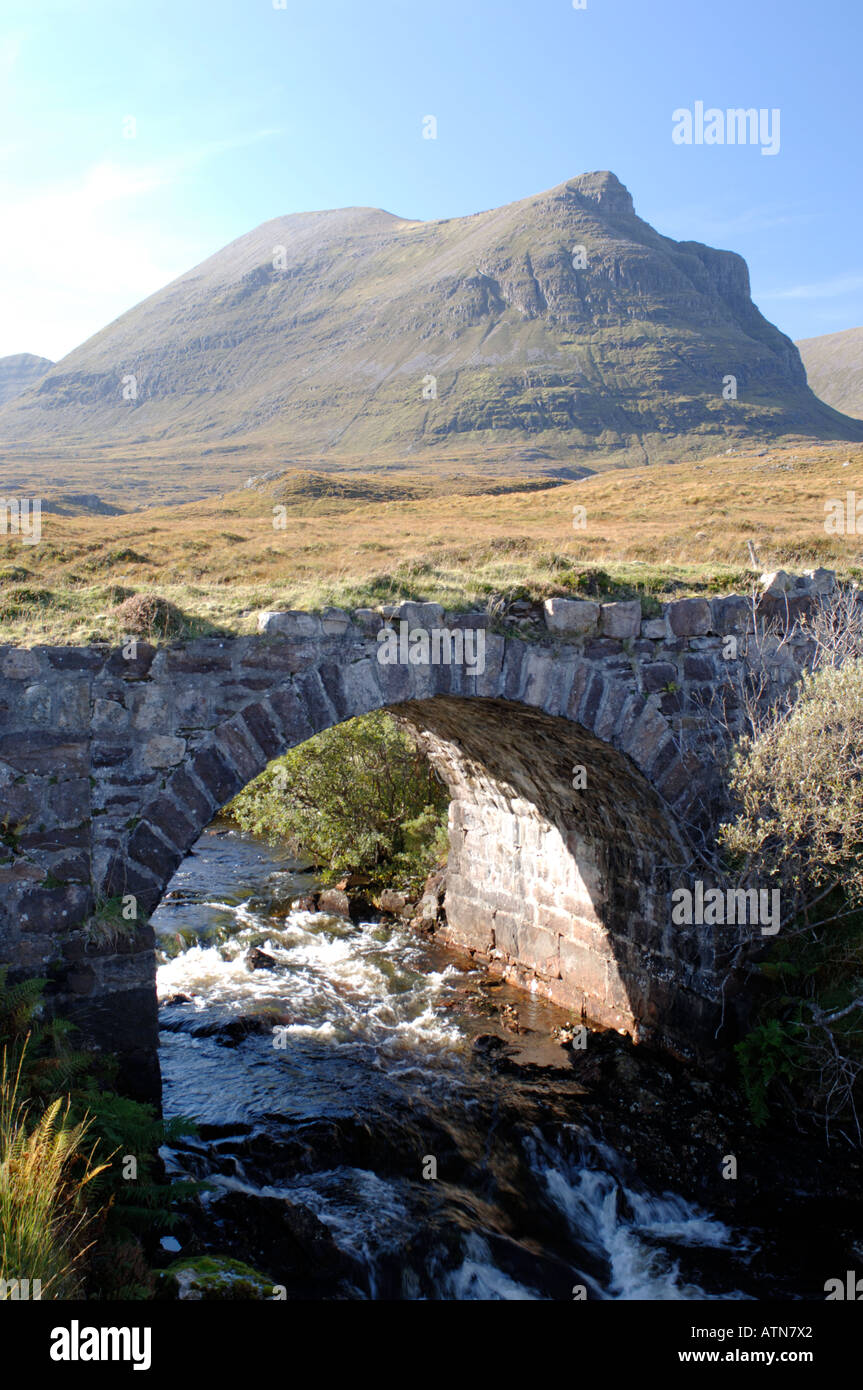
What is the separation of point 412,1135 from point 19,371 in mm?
193952

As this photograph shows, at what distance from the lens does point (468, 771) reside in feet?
43.0

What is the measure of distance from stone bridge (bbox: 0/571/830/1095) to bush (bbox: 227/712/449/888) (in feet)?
10.0

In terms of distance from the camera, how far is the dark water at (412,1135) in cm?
777

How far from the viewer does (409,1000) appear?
12.5 m

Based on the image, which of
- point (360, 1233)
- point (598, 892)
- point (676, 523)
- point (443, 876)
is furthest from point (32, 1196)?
point (676, 523)

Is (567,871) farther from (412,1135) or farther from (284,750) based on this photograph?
(284,750)

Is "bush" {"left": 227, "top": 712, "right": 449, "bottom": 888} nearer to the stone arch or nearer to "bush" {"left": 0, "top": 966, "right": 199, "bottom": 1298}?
the stone arch

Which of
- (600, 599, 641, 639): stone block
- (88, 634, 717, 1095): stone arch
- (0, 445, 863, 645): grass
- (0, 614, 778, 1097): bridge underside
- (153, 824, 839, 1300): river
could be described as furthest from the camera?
(600, 599, 641, 639): stone block

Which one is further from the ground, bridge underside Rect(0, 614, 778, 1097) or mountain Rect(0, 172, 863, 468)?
mountain Rect(0, 172, 863, 468)

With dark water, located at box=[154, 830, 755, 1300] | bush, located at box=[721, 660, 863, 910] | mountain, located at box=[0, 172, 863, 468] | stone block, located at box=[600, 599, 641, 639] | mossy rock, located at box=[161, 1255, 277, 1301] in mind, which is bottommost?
dark water, located at box=[154, 830, 755, 1300]

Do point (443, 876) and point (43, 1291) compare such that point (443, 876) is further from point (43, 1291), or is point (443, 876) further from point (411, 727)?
point (43, 1291)

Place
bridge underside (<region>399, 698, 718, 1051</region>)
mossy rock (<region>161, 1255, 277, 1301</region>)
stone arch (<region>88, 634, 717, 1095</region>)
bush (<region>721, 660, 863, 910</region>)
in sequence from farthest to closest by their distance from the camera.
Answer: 1. bridge underside (<region>399, 698, 718, 1051</region>)
2. bush (<region>721, 660, 863, 910</region>)
3. stone arch (<region>88, 634, 717, 1095</region>)
4. mossy rock (<region>161, 1255, 277, 1301</region>)

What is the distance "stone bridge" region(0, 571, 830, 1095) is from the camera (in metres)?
6.93

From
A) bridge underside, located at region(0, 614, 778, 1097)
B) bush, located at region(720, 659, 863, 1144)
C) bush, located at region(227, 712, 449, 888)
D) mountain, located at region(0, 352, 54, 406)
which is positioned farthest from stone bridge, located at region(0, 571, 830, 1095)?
mountain, located at region(0, 352, 54, 406)
